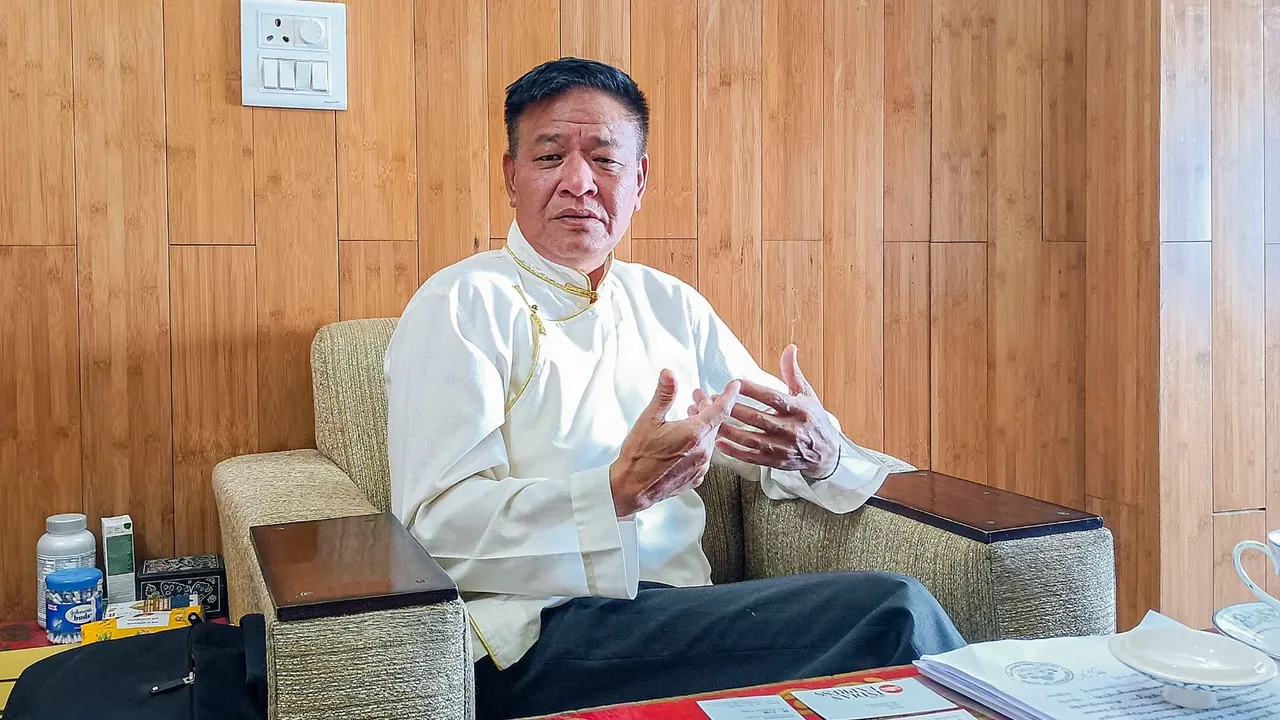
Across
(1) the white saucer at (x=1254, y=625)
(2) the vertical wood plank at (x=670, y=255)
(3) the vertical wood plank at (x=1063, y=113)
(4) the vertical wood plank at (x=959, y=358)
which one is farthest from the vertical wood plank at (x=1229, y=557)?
(1) the white saucer at (x=1254, y=625)

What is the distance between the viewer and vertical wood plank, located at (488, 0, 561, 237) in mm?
2160

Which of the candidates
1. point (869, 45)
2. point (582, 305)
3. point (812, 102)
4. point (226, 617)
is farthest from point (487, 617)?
point (869, 45)

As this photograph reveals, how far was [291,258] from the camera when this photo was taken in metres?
2.06

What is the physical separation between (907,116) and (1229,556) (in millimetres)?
1257

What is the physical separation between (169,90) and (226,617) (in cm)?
93

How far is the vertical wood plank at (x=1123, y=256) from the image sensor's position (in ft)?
8.08

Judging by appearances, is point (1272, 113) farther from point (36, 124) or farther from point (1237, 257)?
point (36, 124)

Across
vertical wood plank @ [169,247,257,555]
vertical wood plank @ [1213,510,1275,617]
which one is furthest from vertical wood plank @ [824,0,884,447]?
vertical wood plank @ [169,247,257,555]

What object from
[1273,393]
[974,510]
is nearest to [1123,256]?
[1273,393]

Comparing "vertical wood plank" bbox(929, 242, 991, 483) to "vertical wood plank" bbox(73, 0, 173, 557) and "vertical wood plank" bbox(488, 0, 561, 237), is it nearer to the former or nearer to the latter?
"vertical wood plank" bbox(488, 0, 561, 237)

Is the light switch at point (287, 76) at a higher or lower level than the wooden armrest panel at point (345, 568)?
higher

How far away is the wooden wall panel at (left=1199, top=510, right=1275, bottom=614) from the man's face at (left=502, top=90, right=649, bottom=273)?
66.9 inches

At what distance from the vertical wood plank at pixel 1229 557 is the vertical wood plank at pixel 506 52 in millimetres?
1760

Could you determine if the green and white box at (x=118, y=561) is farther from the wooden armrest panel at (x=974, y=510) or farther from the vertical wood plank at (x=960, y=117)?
the vertical wood plank at (x=960, y=117)
